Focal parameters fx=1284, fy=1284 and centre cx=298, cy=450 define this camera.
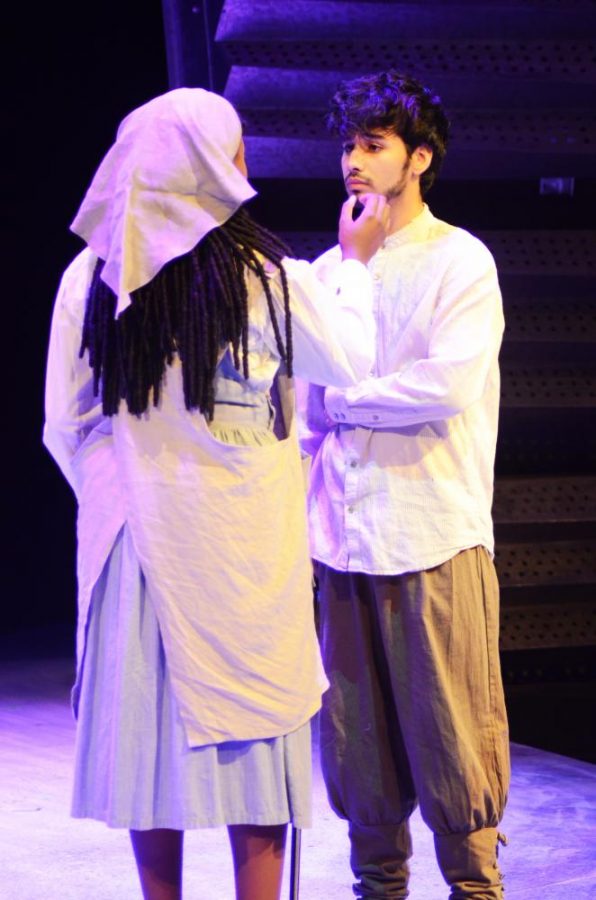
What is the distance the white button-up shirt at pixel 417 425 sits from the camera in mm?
2234

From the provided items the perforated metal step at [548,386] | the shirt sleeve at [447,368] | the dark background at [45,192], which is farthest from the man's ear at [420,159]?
the dark background at [45,192]

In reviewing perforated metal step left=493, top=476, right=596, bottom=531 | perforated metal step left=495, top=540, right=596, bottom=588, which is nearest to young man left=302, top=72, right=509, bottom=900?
perforated metal step left=493, top=476, right=596, bottom=531

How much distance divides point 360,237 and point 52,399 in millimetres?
556

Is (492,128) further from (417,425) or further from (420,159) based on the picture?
(417,425)

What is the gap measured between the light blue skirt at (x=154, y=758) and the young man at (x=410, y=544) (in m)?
0.46

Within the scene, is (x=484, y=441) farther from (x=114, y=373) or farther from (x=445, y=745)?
(x=114, y=373)

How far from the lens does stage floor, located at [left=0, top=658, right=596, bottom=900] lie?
9.02ft

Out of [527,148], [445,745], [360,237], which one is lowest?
[445,745]

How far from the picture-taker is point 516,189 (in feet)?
15.3

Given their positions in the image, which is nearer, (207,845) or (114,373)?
(114,373)

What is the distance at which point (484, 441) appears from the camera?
2365mm

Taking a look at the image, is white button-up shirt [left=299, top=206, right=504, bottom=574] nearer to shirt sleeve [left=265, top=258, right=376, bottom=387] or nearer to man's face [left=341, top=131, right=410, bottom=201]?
man's face [left=341, top=131, right=410, bottom=201]

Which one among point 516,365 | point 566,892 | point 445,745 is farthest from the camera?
point 516,365

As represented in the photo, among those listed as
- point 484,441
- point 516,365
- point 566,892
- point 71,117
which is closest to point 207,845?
point 566,892
